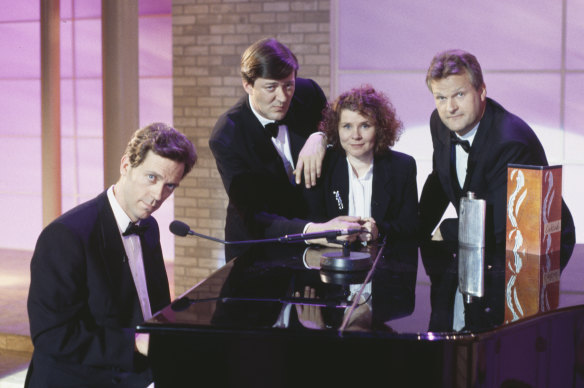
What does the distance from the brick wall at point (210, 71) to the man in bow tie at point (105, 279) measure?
12.2 ft

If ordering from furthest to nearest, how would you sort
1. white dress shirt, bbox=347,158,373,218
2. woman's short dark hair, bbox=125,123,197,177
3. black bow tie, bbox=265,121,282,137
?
black bow tie, bbox=265,121,282,137
white dress shirt, bbox=347,158,373,218
woman's short dark hair, bbox=125,123,197,177

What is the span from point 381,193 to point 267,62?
79cm

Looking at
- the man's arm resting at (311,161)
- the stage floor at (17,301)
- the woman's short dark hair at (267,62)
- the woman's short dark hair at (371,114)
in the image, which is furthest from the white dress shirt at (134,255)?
the stage floor at (17,301)

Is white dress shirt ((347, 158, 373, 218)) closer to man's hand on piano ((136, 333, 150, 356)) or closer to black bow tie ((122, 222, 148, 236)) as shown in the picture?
black bow tie ((122, 222, 148, 236))

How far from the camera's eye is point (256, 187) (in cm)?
321

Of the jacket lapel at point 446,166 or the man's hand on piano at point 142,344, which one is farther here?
the jacket lapel at point 446,166

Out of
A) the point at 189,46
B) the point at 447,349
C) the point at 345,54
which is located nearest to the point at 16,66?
the point at 189,46

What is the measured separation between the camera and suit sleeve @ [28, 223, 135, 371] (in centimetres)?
197

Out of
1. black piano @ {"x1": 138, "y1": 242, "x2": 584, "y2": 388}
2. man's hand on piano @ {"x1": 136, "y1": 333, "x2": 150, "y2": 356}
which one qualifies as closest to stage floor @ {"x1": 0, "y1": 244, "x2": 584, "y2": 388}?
black piano @ {"x1": 138, "y1": 242, "x2": 584, "y2": 388}

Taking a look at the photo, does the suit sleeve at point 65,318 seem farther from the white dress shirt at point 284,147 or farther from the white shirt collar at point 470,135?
the white shirt collar at point 470,135

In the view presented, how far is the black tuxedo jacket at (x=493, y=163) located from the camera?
2785 mm

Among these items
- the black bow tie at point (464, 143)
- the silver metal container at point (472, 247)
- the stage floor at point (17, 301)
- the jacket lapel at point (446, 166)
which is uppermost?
the black bow tie at point (464, 143)

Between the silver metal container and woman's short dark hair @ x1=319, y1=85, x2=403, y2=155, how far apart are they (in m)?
0.65

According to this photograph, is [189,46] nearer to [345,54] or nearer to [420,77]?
[345,54]
